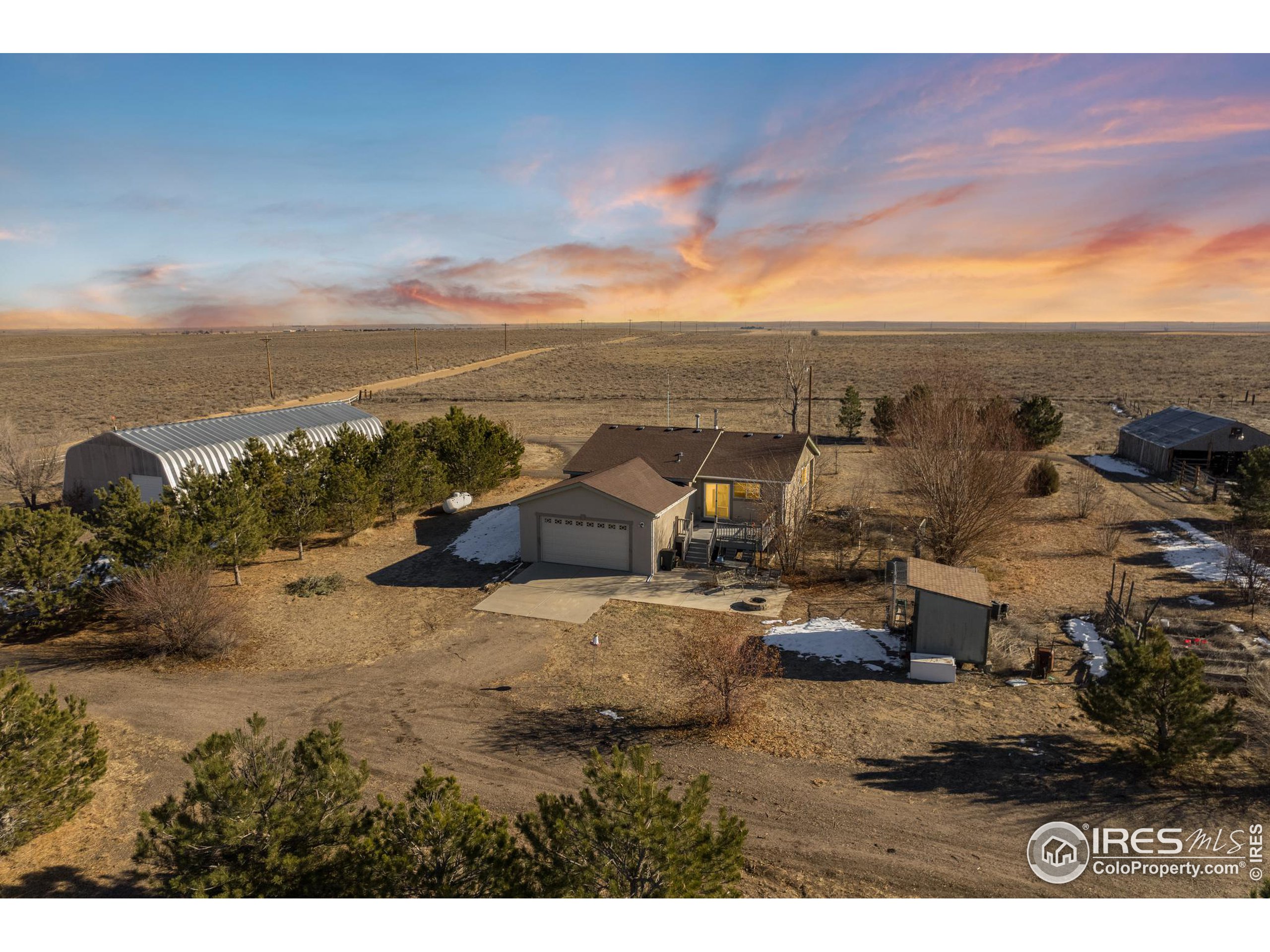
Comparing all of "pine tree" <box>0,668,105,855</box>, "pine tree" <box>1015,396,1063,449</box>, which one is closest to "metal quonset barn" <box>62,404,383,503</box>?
"pine tree" <box>0,668,105,855</box>

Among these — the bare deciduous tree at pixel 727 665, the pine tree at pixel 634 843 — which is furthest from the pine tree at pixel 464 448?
the pine tree at pixel 634 843

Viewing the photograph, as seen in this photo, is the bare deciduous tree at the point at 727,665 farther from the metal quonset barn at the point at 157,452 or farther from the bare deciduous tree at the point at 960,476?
the metal quonset barn at the point at 157,452

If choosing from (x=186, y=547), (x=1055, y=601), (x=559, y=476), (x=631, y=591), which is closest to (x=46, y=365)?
(x=559, y=476)

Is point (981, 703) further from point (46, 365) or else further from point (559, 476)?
point (46, 365)

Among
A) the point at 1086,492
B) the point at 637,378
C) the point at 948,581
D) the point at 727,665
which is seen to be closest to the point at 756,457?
the point at 948,581

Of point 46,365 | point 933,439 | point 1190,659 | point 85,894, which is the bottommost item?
point 85,894

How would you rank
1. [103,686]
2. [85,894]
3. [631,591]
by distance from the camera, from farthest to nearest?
[631,591] < [103,686] < [85,894]
